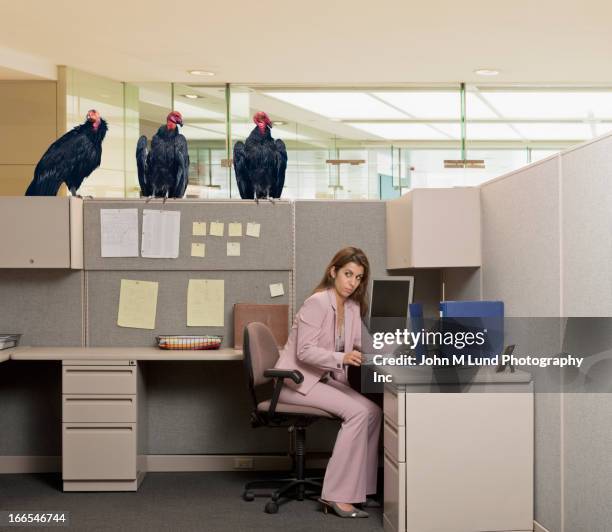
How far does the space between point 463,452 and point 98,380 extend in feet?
5.52

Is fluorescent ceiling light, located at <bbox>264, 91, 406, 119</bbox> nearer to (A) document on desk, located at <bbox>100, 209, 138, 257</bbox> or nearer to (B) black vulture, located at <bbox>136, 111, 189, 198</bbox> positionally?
(B) black vulture, located at <bbox>136, 111, 189, 198</bbox>

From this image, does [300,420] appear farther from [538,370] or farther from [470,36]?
[470,36]

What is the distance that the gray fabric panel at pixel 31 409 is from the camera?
4.03m

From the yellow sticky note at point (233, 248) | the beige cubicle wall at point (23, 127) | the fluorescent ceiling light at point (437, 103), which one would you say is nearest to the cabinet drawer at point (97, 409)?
the yellow sticky note at point (233, 248)

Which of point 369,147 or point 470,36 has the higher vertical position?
point 470,36

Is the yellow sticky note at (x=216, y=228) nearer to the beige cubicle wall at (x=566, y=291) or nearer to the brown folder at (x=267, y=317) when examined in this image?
the brown folder at (x=267, y=317)

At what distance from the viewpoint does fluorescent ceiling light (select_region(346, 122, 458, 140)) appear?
686cm

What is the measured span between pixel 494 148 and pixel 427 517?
4674 millimetres

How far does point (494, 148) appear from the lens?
22.6 ft

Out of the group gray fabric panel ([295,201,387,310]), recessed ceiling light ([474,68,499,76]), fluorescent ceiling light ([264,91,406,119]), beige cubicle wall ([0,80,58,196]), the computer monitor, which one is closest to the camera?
the computer monitor

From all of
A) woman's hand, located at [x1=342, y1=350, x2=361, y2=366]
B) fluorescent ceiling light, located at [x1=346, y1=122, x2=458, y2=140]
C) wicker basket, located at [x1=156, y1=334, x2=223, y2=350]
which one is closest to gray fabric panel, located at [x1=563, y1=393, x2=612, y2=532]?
woman's hand, located at [x1=342, y1=350, x2=361, y2=366]

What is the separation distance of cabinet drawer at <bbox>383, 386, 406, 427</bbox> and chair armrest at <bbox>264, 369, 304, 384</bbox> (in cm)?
41

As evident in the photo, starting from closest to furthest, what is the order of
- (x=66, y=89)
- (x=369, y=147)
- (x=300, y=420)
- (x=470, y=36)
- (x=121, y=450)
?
(x=300, y=420)
(x=121, y=450)
(x=470, y=36)
(x=66, y=89)
(x=369, y=147)

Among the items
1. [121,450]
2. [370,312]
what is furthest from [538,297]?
[121,450]
